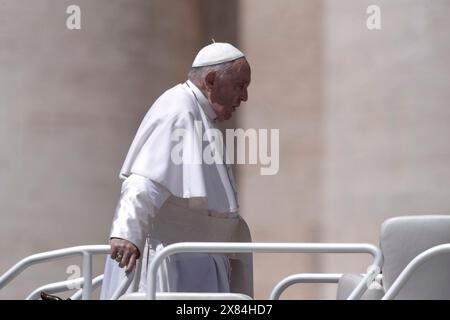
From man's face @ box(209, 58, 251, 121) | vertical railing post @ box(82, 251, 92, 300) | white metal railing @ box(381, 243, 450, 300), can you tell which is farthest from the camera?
man's face @ box(209, 58, 251, 121)

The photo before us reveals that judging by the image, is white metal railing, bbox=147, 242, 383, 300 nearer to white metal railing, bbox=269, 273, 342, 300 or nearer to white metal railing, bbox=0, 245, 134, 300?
white metal railing, bbox=0, 245, 134, 300

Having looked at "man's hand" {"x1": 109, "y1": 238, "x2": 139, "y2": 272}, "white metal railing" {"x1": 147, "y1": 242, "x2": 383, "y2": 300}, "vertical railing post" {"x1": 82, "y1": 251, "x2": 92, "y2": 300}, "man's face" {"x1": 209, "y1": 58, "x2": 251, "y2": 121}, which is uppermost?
"man's face" {"x1": 209, "y1": 58, "x2": 251, "y2": 121}

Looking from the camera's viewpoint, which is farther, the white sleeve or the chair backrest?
the white sleeve

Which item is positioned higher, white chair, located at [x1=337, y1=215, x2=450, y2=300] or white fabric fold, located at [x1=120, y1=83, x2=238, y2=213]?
white fabric fold, located at [x1=120, y1=83, x2=238, y2=213]

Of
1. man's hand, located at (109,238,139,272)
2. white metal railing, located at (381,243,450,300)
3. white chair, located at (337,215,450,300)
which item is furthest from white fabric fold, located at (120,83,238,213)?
white metal railing, located at (381,243,450,300)

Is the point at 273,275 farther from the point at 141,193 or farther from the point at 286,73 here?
the point at 141,193

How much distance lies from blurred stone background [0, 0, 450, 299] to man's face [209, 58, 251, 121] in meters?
4.14

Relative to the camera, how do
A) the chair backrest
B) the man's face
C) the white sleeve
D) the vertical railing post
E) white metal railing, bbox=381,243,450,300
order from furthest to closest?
the man's face → the white sleeve → the vertical railing post → the chair backrest → white metal railing, bbox=381,243,450,300

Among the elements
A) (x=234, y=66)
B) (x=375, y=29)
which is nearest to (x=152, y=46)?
(x=375, y=29)

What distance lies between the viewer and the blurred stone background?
10.3 m

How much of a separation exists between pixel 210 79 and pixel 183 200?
1.96 ft

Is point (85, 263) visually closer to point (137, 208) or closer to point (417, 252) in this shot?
point (137, 208)

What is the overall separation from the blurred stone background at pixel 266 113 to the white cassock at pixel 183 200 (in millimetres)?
4172
